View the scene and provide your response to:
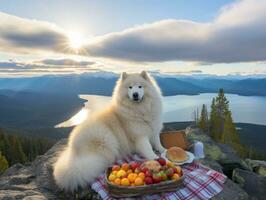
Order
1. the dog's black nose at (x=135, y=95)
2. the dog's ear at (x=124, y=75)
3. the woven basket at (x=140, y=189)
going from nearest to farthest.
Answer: the woven basket at (x=140, y=189)
the dog's black nose at (x=135, y=95)
the dog's ear at (x=124, y=75)

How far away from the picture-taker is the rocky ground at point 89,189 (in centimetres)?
566

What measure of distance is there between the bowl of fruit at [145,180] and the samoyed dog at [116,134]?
2.31ft

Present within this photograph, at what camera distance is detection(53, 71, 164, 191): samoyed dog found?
5.76m

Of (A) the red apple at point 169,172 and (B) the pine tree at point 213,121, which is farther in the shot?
(B) the pine tree at point 213,121

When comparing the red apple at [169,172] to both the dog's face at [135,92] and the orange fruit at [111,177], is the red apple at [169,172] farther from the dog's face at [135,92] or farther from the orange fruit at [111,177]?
the dog's face at [135,92]

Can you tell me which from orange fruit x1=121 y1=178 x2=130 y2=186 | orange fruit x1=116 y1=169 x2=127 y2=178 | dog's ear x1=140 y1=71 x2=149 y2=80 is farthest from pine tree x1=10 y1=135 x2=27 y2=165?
orange fruit x1=121 y1=178 x2=130 y2=186

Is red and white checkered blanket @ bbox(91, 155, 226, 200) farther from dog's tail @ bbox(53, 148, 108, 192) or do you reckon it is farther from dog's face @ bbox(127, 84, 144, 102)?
dog's face @ bbox(127, 84, 144, 102)

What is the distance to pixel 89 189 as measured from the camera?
18.8 feet

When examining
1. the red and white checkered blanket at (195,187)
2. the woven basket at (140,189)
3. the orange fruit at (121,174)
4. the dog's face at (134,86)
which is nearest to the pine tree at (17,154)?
the dog's face at (134,86)

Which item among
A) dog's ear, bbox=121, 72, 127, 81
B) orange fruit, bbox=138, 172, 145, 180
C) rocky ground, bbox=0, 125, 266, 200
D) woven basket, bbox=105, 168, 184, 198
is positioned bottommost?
rocky ground, bbox=0, 125, 266, 200

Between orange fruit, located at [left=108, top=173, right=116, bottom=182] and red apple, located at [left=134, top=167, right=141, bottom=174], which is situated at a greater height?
red apple, located at [left=134, top=167, right=141, bottom=174]

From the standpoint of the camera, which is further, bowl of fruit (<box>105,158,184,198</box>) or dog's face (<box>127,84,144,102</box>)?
dog's face (<box>127,84,144,102</box>)

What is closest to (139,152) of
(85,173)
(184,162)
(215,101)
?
(184,162)

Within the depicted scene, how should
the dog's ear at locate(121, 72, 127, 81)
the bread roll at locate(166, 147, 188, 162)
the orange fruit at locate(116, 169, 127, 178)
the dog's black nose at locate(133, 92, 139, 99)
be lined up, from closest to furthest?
1. the orange fruit at locate(116, 169, 127, 178)
2. the bread roll at locate(166, 147, 188, 162)
3. the dog's black nose at locate(133, 92, 139, 99)
4. the dog's ear at locate(121, 72, 127, 81)
